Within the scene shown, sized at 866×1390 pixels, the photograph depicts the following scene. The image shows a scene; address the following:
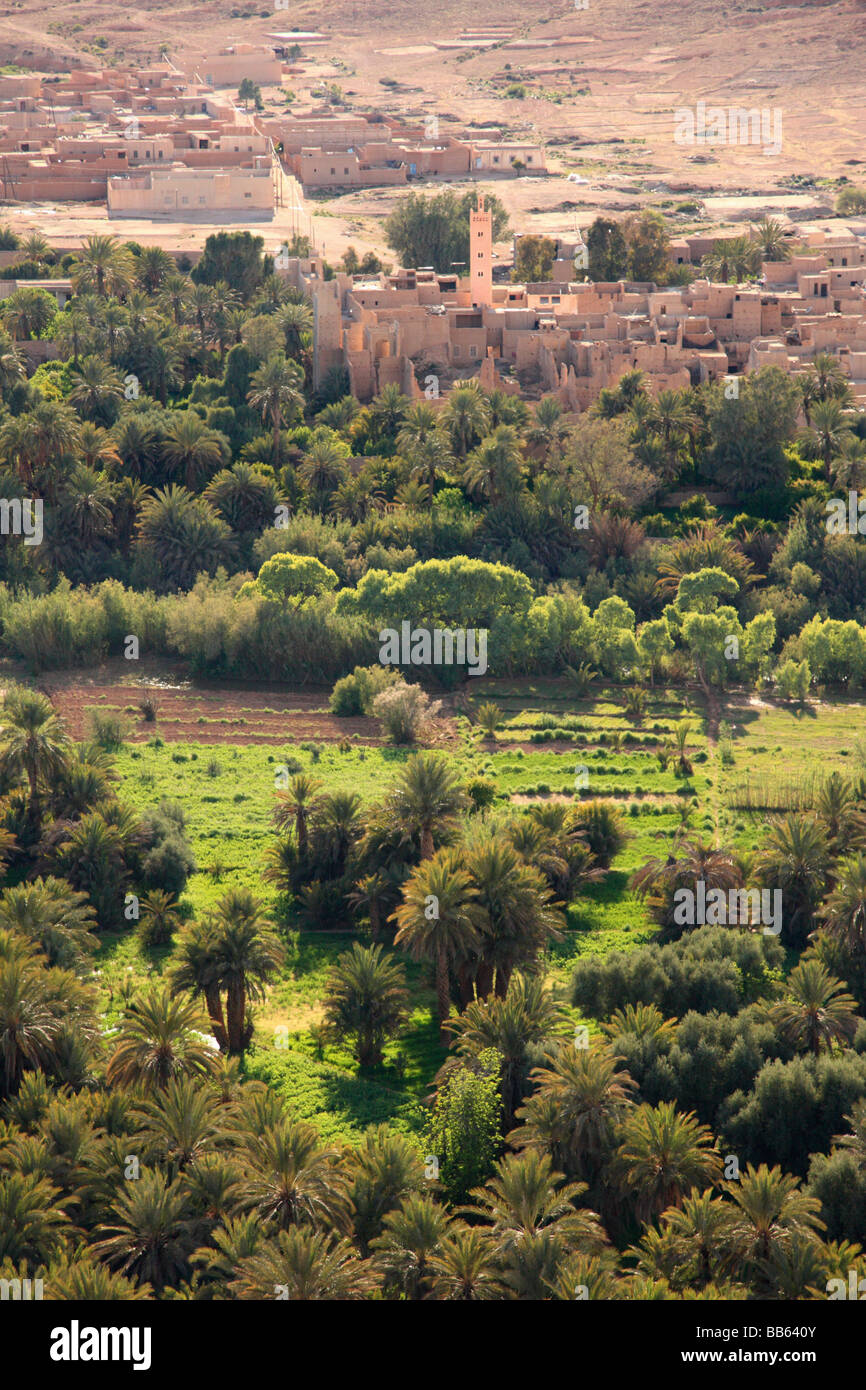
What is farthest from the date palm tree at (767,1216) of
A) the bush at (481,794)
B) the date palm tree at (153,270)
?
the date palm tree at (153,270)

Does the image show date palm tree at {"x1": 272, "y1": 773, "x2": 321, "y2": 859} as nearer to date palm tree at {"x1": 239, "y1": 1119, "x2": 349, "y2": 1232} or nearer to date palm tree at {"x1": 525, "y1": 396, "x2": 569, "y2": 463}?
date palm tree at {"x1": 239, "y1": 1119, "x2": 349, "y2": 1232}

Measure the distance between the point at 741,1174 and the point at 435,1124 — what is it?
5.06 m

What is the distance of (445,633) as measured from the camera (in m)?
55.8

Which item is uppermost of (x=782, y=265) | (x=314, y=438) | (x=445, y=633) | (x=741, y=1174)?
(x=782, y=265)

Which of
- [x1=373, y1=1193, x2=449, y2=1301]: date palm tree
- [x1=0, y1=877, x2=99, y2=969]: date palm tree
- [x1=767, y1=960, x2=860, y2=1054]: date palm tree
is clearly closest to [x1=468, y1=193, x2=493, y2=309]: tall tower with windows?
[x1=0, y1=877, x2=99, y2=969]: date palm tree

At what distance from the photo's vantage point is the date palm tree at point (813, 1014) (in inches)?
1336

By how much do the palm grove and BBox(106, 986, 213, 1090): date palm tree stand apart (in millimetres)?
81

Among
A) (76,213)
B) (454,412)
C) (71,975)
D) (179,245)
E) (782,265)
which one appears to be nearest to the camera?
(71,975)

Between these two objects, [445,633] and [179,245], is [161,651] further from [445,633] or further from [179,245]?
[179,245]

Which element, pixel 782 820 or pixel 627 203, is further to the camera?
pixel 627 203

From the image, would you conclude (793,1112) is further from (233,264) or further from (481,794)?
(233,264)

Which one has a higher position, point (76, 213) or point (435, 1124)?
point (76, 213)

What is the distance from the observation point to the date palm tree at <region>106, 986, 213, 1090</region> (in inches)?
1261

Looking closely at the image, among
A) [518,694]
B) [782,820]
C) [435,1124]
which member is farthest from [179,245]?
[435,1124]
